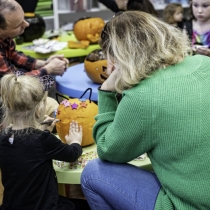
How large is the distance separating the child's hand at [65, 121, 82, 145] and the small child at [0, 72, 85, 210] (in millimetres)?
124

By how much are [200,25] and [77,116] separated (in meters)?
1.38

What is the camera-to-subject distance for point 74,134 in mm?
1652

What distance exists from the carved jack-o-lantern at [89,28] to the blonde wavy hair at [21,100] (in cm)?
149

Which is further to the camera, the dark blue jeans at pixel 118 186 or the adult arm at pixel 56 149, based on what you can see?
the adult arm at pixel 56 149

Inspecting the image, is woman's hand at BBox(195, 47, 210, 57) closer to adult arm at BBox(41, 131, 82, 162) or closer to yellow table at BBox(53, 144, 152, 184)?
yellow table at BBox(53, 144, 152, 184)

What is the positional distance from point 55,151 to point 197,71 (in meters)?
0.58

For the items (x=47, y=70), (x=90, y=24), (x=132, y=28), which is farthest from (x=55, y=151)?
(x=90, y=24)

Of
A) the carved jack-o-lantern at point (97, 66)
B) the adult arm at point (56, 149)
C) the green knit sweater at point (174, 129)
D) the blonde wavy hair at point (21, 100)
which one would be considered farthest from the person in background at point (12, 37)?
the green knit sweater at point (174, 129)

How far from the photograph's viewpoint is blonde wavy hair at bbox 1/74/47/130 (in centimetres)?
145

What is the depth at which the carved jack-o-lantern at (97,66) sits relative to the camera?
2150 millimetres

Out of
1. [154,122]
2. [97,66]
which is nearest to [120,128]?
[154,122]

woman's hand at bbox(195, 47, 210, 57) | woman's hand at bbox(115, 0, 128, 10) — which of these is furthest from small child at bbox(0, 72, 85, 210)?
woman's hand at bbox(115, 0, 128, 10)

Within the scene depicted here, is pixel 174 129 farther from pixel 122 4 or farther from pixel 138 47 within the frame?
pixel 122 4

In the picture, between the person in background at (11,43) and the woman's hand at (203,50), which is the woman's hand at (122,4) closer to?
the woman's hand at (203,50)
